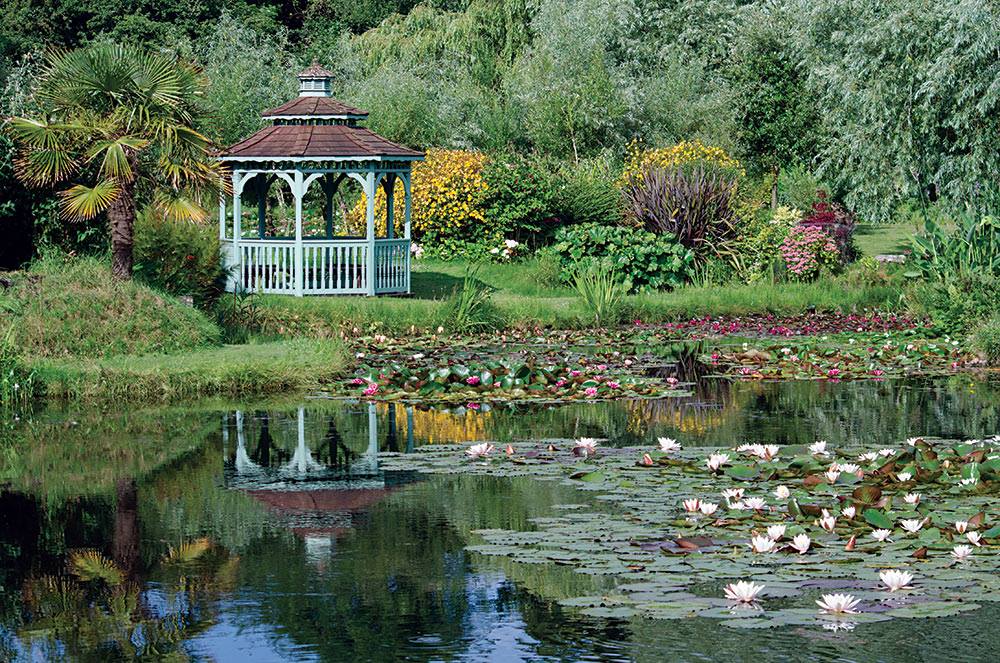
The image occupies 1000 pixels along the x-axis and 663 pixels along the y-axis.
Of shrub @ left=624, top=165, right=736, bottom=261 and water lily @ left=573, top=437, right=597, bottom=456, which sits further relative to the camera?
shrub @ left=624, top=165, right=736, bottom=261

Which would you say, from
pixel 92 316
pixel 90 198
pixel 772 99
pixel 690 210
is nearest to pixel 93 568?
pixel 92 316

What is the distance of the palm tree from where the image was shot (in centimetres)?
1966

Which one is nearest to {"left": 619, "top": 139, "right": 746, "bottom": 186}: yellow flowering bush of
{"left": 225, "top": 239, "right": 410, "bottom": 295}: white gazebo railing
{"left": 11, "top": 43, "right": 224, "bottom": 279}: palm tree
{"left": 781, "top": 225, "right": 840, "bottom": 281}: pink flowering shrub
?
{"left": 781, "top": 225, "right": 840, "bottom": 281}: pink flowering shrub

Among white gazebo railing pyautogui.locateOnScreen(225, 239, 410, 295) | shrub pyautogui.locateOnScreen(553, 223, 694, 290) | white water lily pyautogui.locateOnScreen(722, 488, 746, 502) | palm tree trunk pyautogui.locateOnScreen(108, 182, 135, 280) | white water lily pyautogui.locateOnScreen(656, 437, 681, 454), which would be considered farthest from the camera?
shrub pyautogui.locateOnScreen(553, 223, 694, 290)

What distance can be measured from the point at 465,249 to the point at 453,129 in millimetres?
8720

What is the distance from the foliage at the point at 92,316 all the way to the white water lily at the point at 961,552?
1146 cm

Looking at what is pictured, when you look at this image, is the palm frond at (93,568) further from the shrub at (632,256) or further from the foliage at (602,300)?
the shrub at (632,256)

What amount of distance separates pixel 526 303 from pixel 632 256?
4285 mm

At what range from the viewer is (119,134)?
20.0m

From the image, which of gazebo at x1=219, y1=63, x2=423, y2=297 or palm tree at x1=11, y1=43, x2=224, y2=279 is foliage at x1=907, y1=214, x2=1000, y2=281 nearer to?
gazebo at x1=219, y1=63, x2=423, y2=297

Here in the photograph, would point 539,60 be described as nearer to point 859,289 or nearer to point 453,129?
point 453,129

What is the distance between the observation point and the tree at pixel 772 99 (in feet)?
146

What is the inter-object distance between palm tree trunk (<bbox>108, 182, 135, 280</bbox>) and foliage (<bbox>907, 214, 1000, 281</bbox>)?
11.5 m

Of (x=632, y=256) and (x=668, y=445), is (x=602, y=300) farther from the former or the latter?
(x=668, y=445)
